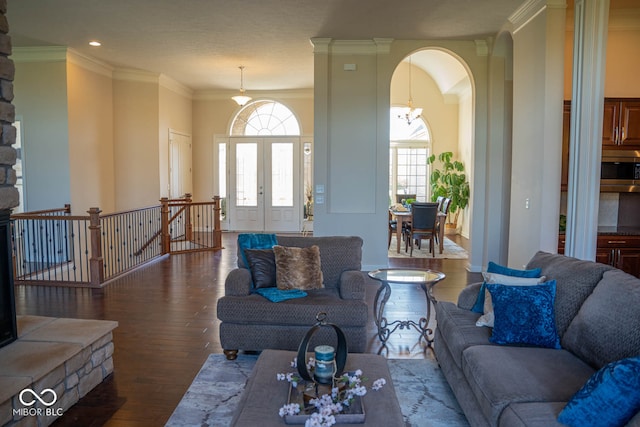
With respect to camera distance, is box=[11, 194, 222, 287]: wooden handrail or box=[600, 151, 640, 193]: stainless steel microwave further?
box=[11, 194, 222, 287]: wooden handrail

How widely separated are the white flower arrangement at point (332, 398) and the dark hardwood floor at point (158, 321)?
111cm

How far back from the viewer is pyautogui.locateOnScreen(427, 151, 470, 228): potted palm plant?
10.1 m

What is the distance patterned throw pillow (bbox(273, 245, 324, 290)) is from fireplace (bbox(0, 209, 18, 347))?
183cm

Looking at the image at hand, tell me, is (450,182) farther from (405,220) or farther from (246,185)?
(246,185)

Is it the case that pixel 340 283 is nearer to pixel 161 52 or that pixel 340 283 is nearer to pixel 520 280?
pixel 520 280

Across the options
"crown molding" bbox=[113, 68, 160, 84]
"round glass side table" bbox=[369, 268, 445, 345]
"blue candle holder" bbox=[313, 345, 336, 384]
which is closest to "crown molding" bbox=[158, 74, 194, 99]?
"crown molding" bbox=[113, 68, 160, 84]

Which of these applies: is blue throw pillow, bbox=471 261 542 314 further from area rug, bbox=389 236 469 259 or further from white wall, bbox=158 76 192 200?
white wall, bbox=158 76 192 200

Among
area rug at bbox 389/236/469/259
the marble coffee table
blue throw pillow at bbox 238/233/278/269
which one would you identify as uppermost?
blue throw pillow at bbox 238/233/278/269

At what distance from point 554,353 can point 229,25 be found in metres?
5.35

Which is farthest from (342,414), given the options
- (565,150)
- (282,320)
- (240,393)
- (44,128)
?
(44,128)

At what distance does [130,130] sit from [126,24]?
10.8 feet

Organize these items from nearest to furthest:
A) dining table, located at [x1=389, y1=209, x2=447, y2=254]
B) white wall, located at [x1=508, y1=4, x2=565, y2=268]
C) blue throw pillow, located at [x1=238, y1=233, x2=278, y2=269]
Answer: blue throw pillow, located at [x1=238, y1=233, x2=278, y2=269] < white wall, located at [x1=508, y1=4, x2=565, y2=268] < dining table, located at [x1=389, y1=209, x2=447, y2=254]

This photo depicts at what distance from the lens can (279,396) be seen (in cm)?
208

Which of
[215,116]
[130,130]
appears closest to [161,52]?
[130,130]
